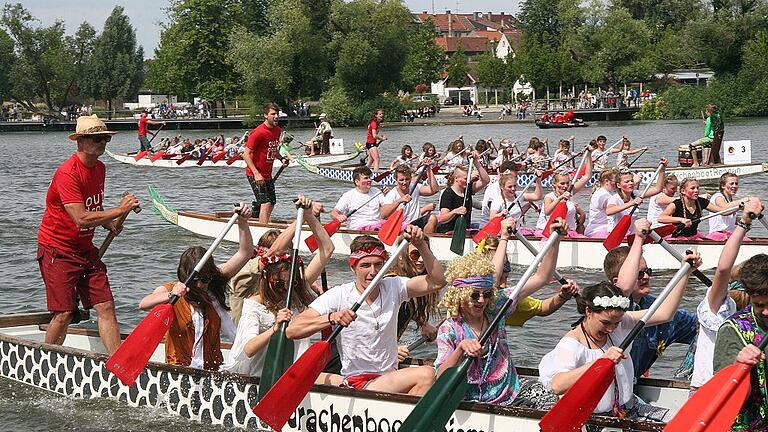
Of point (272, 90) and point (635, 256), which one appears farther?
point (272, 90)

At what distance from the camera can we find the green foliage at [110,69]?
9581 cm

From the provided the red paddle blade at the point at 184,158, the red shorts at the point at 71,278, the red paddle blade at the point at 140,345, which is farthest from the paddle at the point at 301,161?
the red paddle blade at the point at 140,345

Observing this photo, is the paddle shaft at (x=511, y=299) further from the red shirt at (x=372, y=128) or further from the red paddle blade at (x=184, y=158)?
the red paddle blade at (x=184, y=158)

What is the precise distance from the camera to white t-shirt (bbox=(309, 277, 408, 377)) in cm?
708

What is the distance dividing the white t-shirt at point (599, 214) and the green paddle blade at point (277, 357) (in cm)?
797

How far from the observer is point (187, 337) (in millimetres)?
8375

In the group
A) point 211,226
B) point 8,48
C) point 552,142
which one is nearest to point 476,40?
point 8,48

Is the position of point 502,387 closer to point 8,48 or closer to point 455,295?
point 455,295

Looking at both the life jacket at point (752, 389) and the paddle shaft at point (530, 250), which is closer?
the life jacket at point (752, 389)

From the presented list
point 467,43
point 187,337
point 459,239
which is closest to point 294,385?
point 187,337

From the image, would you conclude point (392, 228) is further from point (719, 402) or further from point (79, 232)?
point (719, 402)

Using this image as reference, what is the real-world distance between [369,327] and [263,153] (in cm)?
830

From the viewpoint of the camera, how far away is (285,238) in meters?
8.15

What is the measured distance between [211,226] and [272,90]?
47.5 m
